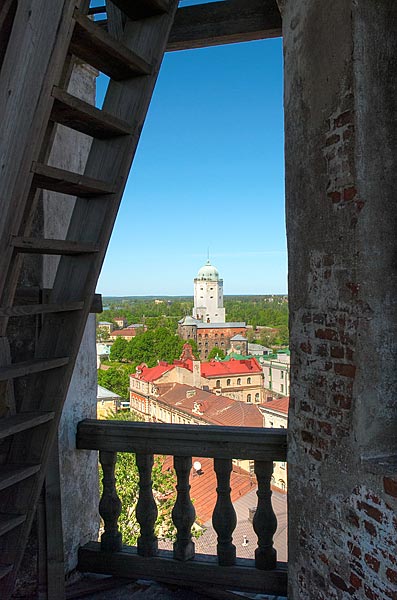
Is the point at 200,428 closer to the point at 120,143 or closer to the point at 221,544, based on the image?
the point at 221,544

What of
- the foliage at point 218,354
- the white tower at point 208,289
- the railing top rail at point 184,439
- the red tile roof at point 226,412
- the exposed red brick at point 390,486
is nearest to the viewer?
the exposed red brick at point 390,486

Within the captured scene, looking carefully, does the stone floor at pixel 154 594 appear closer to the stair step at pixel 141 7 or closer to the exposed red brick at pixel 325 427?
the exposed red brick at pixel 325 427

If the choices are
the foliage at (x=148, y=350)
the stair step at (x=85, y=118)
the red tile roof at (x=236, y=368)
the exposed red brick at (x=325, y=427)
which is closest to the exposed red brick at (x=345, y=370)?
the exposed red brick at (x=325, y=427)

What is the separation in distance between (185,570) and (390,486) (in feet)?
4.64

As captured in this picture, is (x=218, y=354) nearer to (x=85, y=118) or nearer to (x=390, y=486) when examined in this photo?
(x=390, y=486)

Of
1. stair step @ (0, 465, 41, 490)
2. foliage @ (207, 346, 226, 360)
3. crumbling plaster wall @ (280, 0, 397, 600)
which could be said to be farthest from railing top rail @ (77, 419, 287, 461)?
foliage @ (207, 346, 226, 360)

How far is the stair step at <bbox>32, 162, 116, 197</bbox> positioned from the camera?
170 cm

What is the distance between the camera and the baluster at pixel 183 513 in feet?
8.90

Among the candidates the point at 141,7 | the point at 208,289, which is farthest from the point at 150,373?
the point at 208,289

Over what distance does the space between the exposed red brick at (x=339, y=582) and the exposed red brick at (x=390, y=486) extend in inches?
20.3

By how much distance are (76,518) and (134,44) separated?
2.46 meters

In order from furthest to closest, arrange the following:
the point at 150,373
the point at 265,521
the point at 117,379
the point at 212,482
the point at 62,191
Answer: the point at 117,379 < the point at 150,373 < the point at 212,482 < the point at 265,521 < the point at 62,191

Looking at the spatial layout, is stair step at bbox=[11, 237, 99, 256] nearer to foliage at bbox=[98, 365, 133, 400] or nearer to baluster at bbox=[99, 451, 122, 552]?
baluster at bbox=[99, 451, 122, 552]

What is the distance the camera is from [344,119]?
1991mm
